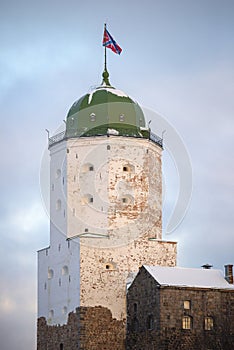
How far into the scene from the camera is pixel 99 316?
2494 inches

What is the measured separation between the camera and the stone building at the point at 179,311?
6044cm

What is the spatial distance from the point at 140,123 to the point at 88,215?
A: 7.31m

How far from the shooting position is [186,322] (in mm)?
60875

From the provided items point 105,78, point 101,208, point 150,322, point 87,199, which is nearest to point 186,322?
point 150,322

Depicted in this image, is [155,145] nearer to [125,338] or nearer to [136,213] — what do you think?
[136,213]

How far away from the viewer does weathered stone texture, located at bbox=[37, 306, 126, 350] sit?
62.8 metres

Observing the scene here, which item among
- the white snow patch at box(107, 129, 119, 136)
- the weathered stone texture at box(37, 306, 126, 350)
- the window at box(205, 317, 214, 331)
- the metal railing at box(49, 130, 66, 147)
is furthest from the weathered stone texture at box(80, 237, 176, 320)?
the metal railing at box(49, 130, 66, 147)

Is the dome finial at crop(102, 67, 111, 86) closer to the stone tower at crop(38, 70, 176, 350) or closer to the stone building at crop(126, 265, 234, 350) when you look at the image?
the stone tower at crop(38, 70, 176, 350)

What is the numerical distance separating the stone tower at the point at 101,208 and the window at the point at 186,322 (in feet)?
15.6

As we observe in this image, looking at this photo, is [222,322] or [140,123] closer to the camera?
[222,322]

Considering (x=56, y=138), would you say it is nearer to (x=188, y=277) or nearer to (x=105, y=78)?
(x=105, y=78)

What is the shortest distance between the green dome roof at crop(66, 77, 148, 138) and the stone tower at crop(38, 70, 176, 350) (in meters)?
0.07

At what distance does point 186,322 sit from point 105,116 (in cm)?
1504

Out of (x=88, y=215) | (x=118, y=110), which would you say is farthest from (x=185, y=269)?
(x=118, y=110)
